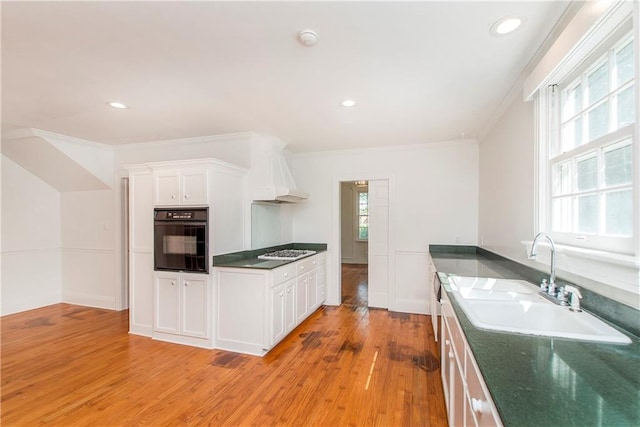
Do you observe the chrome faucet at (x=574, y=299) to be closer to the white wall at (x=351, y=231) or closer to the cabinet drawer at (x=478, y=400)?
the cabinet drawer at (x=478, y=400)

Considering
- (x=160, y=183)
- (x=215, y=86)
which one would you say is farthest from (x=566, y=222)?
(x=160, y=183)

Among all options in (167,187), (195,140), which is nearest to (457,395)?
A: (167,187)

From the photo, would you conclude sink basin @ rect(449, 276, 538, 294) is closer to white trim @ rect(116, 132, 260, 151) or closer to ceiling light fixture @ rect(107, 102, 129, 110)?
white trim @ rect(116, 132, 260, 151)

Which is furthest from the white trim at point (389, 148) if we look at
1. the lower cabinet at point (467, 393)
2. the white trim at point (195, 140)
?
the lower cabinet at point (467, 393)

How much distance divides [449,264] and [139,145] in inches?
177

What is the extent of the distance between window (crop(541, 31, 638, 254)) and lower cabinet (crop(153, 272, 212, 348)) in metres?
3.13

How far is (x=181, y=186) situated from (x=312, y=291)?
219 cm

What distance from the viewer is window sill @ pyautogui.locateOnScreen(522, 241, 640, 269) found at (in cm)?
108

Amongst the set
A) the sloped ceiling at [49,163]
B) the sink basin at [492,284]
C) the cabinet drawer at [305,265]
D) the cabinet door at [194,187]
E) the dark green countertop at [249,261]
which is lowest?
the cabinet drawer at [305,265]

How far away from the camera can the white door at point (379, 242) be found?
435 cm

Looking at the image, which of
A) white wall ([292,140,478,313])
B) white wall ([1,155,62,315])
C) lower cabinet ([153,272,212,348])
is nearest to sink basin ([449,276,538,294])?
white wall ([292,140,478,313])

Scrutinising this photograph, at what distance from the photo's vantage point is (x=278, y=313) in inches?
119

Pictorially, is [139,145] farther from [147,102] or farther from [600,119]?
[600,119]

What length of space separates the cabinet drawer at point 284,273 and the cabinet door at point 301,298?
0.64 ft
